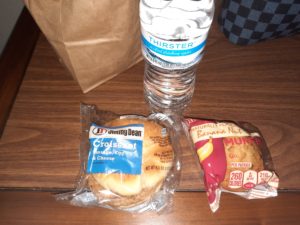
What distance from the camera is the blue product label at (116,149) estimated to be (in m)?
0.50

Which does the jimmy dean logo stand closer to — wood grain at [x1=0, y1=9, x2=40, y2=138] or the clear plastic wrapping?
the clear plastic wrapping

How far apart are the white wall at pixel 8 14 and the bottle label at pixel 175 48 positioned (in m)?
0.72

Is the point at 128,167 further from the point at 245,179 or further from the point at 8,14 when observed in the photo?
the point at 8,14

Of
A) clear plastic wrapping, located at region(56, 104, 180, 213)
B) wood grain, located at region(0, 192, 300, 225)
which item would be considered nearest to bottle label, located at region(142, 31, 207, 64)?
clear plastic wrapping, located at region(56, 104, 180, 213)

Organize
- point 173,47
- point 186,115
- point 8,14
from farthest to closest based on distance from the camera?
point 8,14, point 186,115, point 173,47

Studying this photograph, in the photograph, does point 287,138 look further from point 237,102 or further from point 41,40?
point 41,40

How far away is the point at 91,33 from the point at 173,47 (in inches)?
6.2

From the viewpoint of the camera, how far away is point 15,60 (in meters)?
0.69

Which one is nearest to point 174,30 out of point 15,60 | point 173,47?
point 173,47

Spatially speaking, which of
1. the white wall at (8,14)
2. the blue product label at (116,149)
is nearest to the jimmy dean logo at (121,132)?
the blue product label at (116,149)

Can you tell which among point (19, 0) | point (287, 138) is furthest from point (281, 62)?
point (19, 0)

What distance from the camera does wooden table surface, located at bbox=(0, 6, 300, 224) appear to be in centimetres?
50

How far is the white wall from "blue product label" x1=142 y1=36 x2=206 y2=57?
72cm

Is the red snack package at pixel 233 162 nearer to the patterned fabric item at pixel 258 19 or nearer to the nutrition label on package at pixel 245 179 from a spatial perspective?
the nutrition label on package at pixel 245 179
